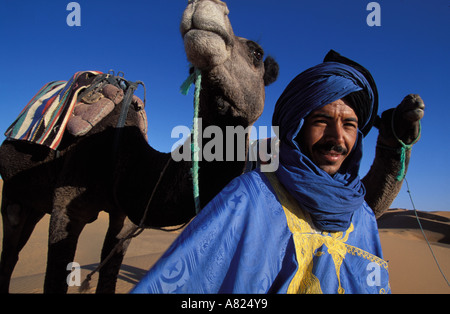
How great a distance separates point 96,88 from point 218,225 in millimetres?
2782

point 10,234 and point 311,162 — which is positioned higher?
point 311,162

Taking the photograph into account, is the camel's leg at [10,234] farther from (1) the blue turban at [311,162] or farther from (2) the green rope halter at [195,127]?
(1) the blue turban at [311,162]

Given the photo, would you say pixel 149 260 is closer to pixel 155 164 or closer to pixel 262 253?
pixel 155 164

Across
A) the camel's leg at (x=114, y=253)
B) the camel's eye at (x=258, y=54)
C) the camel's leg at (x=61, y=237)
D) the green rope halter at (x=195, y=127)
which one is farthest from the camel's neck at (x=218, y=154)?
the camel's leg at (x=114, y=253)

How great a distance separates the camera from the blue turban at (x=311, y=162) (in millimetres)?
1244

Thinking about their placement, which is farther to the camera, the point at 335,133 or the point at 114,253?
the point at 114,253

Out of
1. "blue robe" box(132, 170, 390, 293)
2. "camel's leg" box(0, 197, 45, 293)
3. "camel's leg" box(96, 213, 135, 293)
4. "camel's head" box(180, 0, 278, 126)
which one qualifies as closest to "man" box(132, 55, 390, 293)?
"blue robe" box(132, 170, 390, 293)

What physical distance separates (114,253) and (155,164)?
1.39 m

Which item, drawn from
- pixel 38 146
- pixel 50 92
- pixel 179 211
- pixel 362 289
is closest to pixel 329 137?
pixel 362 289

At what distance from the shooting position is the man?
3.21 feet

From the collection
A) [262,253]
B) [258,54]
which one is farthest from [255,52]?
[262,253]

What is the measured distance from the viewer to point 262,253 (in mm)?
1062

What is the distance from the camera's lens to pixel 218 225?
40.5 inches
